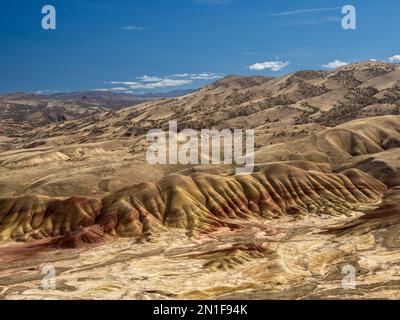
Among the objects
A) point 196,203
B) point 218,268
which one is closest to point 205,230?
point 196,203

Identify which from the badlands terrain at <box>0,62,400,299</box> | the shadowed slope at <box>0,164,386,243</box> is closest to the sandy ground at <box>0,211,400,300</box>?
the badlands terrain at <box>0,62,400,299</box>

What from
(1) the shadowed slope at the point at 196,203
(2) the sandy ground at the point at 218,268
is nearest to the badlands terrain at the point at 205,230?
(2) the sandy ground at the point at 218,268

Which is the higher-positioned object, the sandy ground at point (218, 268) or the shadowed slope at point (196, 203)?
the shadowed slope at point (196, 203)

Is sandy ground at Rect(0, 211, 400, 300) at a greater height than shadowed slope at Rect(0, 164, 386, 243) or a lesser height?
lesser

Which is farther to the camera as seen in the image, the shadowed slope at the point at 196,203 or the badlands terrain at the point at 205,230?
the shadowed slope at the point at 196,203

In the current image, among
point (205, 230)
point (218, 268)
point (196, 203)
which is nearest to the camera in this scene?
point (218, 268)

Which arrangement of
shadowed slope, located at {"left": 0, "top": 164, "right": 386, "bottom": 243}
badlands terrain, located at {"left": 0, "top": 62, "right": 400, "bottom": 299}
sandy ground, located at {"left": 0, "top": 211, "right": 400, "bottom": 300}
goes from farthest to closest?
shadowed slope, located at {"left": 0, "top": 164, "right": 386, "bottom": 243}
badlands terrain, located at {"left": 0, "top": 62, "right": 400, "bottom": 299}
sandy ground, located at {"left": 0, "top": 211, "right": 400, "bottom": 300}

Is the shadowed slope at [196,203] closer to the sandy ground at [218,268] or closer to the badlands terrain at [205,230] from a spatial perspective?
the badlands terrain at [205,230]

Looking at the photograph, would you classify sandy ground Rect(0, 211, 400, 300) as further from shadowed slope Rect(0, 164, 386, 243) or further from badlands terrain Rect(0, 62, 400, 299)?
shadowed slope Rect(0, 164, 386, 243)

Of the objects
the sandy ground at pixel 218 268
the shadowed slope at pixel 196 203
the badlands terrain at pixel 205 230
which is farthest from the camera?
the shadowed slope at pixel 196 203

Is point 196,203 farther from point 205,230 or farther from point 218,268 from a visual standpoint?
point 218,268
